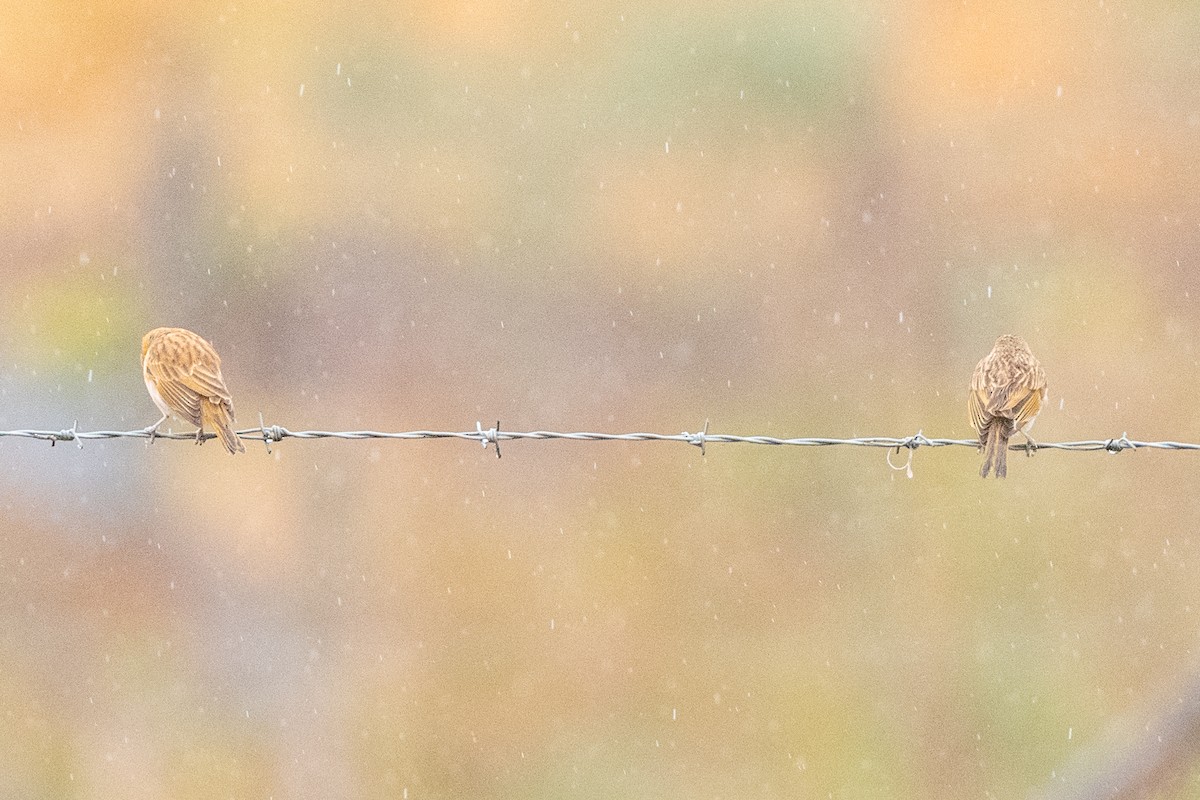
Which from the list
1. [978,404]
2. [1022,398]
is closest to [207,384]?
[978,404]

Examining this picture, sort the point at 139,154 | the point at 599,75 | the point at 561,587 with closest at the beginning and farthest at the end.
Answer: the point at 139,154, the point at 599,75, the point at 561,587

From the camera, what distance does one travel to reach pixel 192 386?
7.31 metres

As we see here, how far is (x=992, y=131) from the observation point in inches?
969

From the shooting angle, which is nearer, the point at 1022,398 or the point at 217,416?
the point at 1022,398

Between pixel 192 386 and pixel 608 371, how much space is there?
1617cm

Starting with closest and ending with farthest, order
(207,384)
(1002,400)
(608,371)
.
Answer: (1002,400) < (207,384) < (608,371)

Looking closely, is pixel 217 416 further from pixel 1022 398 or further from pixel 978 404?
pixel 1022 398

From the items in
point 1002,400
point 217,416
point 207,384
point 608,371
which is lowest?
point 217,416

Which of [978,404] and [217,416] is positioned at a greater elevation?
[978,404]

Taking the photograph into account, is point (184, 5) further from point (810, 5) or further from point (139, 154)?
point (810, 5)

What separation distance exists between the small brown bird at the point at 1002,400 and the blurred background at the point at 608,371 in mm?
13645

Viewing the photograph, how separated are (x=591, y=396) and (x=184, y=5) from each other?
8877mm

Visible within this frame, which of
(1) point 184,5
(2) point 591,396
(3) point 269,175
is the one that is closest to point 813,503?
(2) point 591,396

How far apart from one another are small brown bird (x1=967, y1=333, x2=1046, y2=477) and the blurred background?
13.6 metres
